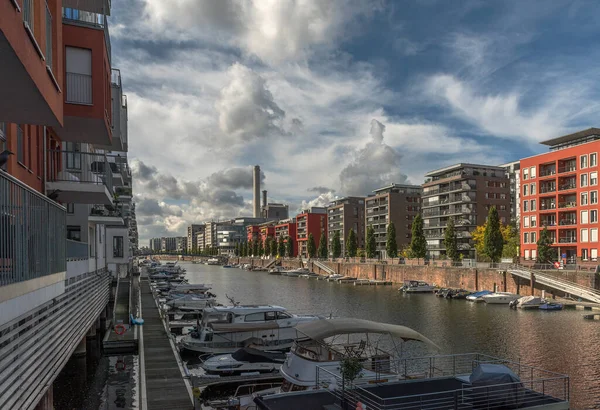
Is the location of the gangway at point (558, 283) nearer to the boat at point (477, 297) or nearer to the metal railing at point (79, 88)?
the boat at point (477, 297)

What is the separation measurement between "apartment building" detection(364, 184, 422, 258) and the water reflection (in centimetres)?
6040

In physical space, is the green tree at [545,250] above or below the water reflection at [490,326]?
above

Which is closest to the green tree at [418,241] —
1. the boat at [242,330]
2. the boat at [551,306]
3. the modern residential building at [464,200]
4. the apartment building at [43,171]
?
the modern residential building at [464,200]

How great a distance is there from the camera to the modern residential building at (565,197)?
72312 millimetres

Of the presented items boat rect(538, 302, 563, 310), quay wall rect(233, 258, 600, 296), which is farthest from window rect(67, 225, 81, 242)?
quay wall rect(233, 258, 600, 296)

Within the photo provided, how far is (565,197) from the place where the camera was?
78500 mm

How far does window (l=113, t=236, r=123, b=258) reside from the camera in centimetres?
6121

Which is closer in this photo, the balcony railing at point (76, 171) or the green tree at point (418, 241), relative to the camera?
the balcony railing at point (76, 171)

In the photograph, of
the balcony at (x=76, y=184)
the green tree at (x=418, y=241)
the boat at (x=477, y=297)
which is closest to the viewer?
the balcony at (x=76, y=184)

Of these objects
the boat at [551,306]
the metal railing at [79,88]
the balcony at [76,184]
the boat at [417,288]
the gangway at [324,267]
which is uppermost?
the metal railing at [79,88]

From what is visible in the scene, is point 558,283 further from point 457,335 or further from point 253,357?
point 253,357

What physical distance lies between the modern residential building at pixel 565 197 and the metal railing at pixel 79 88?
7189 centimetres

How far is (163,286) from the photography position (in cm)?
8500

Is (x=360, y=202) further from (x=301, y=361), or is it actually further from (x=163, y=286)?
(x=301, y=361)
